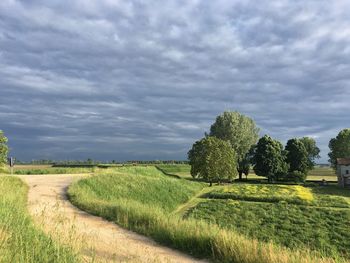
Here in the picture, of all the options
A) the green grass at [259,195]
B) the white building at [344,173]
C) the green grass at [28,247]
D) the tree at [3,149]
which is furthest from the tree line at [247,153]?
the green grass at [28,247]

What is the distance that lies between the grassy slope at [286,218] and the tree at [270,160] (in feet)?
92.9

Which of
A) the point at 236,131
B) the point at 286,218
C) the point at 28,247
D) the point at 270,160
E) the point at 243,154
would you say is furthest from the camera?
the point at 236,131

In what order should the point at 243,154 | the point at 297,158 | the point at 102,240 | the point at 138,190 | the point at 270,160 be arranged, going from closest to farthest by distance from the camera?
the point at 102,240 < the point at 138,190 < the point at 270,160 < the point at 297,158 < the point at 243,154

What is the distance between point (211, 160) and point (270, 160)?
68.3 feet

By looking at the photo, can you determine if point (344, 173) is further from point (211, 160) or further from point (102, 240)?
point (102, 240)

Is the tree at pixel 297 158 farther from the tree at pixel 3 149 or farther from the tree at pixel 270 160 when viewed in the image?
the tree at pixel 3 149

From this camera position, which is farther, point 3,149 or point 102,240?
point 3,149

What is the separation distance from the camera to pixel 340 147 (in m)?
86.8

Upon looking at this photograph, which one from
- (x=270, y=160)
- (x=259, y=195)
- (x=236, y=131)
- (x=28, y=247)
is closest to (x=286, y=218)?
(x=259, y=195)

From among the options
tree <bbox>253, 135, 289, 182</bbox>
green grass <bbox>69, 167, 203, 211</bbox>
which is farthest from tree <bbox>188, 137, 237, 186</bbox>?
tree <bbox>253, 135, 289, 182</bbox>

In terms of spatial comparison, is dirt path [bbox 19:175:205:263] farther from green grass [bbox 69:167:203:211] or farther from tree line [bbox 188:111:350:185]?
tree line [bbox 188:111:350:185]

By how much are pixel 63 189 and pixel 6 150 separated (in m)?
17.4

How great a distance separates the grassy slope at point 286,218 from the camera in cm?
2697

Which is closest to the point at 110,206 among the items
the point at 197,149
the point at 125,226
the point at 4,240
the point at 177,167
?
the point at 125,226
